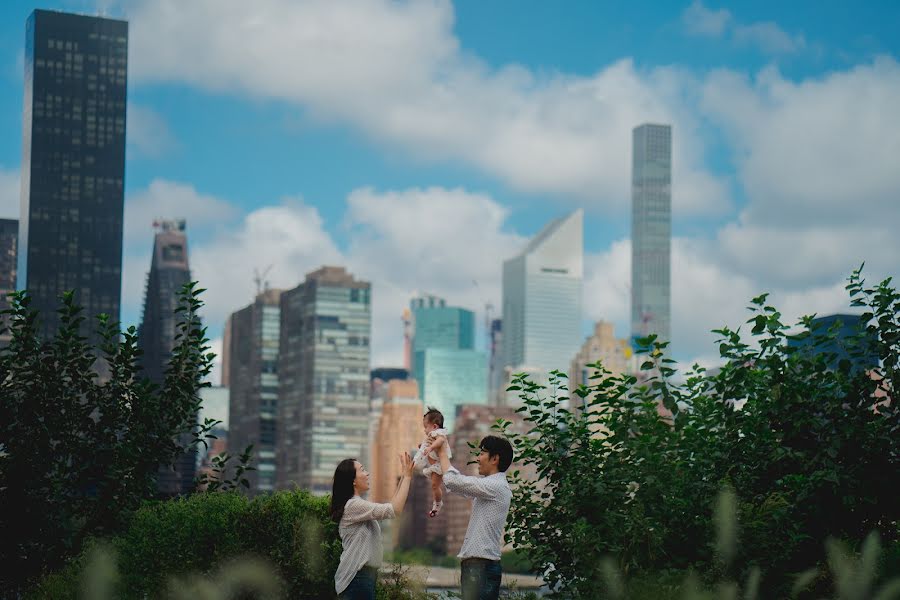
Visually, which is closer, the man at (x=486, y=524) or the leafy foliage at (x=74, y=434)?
the man at (x=486, y=524)

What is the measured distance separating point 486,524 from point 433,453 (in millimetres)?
790

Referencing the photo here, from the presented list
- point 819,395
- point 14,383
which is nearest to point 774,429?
point 819,395

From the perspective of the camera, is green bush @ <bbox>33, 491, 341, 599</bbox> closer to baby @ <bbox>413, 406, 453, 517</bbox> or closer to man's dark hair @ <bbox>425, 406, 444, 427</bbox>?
baby @ <bbox>413, 406, 453, 517</bbox>

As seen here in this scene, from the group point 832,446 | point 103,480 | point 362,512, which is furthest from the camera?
point 103,480

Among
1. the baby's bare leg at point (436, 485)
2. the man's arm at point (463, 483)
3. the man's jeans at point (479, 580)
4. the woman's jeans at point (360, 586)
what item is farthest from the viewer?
the baby's bare leg at point (436, 485)

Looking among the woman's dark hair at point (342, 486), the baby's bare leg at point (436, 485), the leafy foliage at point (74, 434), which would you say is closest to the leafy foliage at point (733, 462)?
the baby's bare leg at point (436, 485)

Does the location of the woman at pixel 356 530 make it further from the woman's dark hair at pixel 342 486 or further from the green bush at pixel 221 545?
the green bush at pixel 221 545

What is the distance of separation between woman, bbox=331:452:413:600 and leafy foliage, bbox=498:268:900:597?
3202 millimetres

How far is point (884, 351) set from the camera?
53.2ft

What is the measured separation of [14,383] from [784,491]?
9876mm

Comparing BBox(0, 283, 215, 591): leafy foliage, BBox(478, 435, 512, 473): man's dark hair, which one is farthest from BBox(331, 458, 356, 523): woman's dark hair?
BBox(0, 283, 215, 591): leafy foliage

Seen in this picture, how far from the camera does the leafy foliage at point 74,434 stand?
16.9 meters

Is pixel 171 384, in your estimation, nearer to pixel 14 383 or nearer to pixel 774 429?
pixel 14 383

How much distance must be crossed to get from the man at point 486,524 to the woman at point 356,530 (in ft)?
2.31
